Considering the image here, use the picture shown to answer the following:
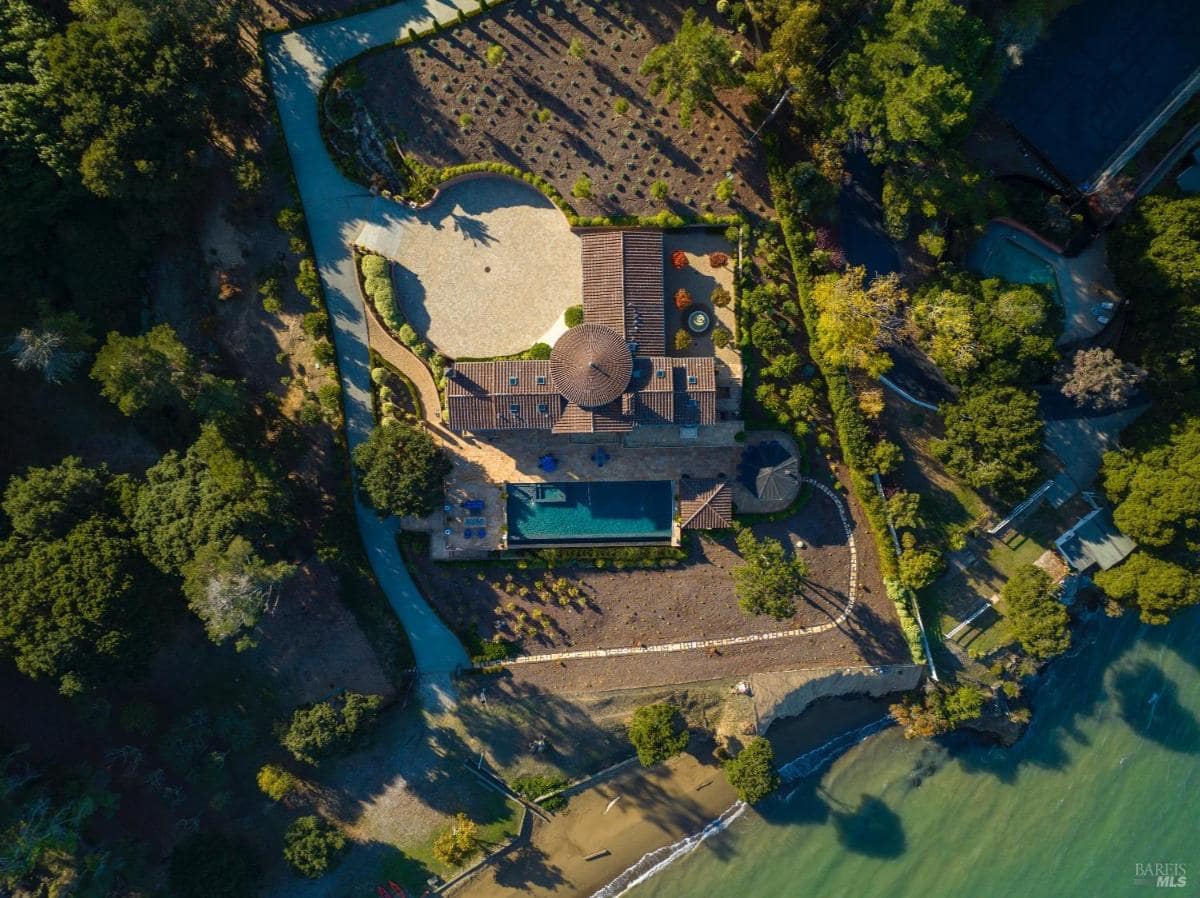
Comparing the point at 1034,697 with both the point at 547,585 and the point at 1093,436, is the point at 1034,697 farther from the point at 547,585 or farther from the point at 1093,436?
the point at 547,585

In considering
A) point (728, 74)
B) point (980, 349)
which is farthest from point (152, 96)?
point (980, 349)

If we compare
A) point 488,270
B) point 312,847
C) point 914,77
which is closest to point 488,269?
point 488,270

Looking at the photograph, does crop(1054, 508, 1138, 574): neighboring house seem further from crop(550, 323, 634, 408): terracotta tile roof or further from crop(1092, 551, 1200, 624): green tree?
crop(550, 323, 634, 408): terracotta tile roof

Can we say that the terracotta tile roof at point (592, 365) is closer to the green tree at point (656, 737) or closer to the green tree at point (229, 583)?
the green tree at point (229, 583)

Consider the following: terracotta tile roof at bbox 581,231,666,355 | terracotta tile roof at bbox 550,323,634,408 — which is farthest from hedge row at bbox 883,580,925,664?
terracotta tile roof at bbox 550,323,634,408

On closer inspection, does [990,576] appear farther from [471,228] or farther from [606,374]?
[471,228]

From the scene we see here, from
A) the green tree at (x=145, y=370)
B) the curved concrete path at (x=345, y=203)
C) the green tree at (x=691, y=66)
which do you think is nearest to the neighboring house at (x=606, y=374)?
the curved concrete path at (x=345, y=203)

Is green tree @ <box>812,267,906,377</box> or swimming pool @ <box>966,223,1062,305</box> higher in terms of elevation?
swimming pool @ <box>966,223,1062,305</box>
